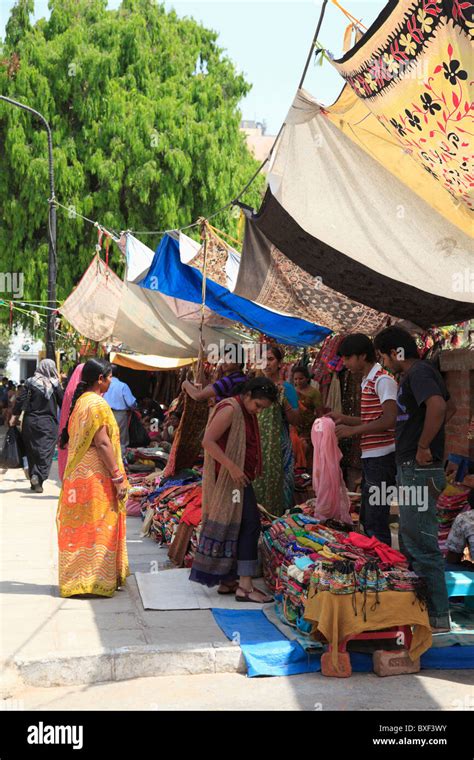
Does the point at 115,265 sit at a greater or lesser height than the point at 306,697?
greater

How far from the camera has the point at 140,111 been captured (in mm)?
21781

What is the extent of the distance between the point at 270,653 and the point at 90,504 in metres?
1.90

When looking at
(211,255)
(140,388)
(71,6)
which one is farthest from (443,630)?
(71,6)

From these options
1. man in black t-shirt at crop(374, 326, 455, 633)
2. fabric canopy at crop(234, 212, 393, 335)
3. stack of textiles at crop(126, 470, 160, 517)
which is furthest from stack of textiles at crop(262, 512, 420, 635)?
stack of textiles at crop(126, 470, 160, 517)

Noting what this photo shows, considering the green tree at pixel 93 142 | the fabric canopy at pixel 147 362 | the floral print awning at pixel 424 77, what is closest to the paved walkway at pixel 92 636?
the floral print awning at pixel 424 77

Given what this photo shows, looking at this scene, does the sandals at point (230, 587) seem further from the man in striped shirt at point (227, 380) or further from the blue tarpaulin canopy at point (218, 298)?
the blue tarpaulin canopy at point (218, 298)

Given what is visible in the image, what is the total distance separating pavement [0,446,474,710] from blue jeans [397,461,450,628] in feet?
1.36

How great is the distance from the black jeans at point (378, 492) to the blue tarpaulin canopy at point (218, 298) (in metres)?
2.64

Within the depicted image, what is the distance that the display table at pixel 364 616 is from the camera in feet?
16.1

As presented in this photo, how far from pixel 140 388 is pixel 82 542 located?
1545 centimetres

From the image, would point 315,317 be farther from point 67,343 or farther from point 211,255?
point 67,343

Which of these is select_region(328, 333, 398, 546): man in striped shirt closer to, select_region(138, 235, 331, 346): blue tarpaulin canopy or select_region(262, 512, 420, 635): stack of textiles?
select_region(262, 512, 420, 635): stack of textiles
